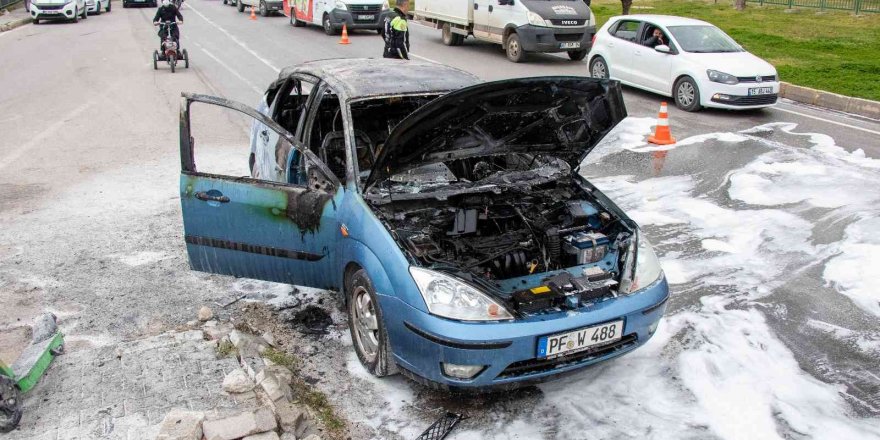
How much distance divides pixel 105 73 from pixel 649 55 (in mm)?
11533

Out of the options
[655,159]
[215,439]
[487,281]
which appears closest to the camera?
[215,439]

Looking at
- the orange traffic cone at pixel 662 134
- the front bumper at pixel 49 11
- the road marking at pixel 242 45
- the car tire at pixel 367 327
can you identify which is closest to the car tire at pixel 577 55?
the road marking at pixel 242 45

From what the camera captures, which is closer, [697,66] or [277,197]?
[277,197]

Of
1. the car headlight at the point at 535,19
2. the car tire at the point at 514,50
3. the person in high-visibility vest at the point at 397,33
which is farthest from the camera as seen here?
the car tire at the point at 514,50

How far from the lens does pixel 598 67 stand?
563 inches

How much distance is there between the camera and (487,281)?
4055mm

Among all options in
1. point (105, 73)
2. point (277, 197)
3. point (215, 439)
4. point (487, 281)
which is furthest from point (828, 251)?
point (105, 73)

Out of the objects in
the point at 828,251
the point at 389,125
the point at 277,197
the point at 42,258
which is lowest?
the point at 42,258

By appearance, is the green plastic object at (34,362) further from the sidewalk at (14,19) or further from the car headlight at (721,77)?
the sidewalk at (14,19)

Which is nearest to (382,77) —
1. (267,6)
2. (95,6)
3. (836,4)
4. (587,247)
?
(587,247)

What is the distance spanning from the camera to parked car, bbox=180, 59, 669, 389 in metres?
3.82

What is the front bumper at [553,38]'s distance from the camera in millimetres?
16547

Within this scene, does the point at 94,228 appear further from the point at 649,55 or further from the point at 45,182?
the point at 649,55

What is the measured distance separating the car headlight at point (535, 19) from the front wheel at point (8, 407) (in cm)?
1450
